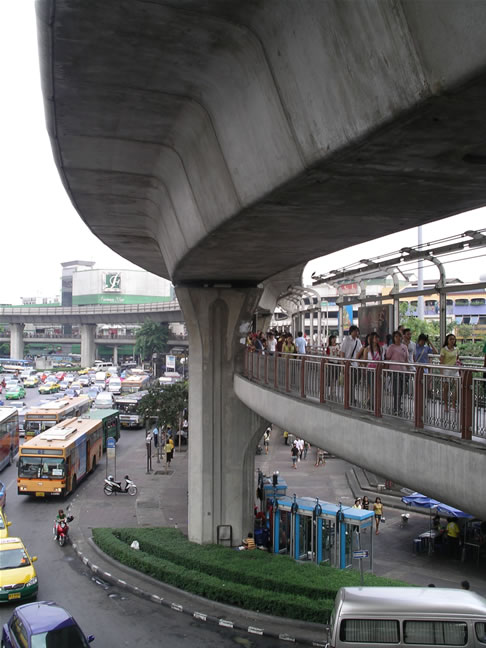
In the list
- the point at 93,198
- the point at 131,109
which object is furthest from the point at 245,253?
the point at 131,109

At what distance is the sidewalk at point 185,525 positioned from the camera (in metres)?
13.2

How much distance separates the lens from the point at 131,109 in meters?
7.60

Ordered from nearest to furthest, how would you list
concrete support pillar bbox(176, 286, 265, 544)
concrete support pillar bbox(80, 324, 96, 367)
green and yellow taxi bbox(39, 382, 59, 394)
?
concrete support pillar bbox(176, 286, 265, 544), green and yellow taxi bbox(39, 382, 59, 394), concrete support pillar bbox(80, 324, 96, 367)

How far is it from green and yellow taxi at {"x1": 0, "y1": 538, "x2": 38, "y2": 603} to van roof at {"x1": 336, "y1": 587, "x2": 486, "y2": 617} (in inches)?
295

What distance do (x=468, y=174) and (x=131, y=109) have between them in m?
4.18

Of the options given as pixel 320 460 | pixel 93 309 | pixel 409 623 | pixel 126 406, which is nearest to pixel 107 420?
pixel 320 460

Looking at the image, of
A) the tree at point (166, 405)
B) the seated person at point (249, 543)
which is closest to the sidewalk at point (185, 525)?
the tree at point (166, 405)

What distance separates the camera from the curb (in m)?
12.1

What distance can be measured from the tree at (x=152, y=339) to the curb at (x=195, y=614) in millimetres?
65780

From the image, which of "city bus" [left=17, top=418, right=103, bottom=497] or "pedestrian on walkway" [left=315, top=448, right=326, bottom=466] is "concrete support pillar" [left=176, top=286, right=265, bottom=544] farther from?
"pedestrian on walkway" [left=315, top=448, right=326, bottom=466]

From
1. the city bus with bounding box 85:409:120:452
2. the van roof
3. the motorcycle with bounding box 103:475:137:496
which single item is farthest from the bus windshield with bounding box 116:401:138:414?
the van roof

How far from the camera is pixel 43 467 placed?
2275cm

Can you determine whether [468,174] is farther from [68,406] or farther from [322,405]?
[68,406]

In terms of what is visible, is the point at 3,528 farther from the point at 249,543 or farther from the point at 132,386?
the point at 132,386
